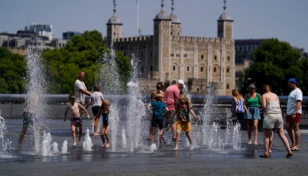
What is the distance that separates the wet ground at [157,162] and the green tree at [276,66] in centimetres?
7482

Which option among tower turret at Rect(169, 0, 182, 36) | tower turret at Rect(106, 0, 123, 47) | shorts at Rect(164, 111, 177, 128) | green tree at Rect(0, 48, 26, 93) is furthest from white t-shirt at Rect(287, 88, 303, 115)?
tower turret at Rect(169, 0, 182, 36)

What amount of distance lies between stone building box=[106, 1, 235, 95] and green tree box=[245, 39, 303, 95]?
30.3 meters

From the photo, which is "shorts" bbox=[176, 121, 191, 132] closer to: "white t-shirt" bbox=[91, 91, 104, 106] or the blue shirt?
the blue shirt

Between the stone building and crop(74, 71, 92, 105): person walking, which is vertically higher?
the stone building

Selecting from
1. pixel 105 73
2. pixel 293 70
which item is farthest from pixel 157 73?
pixel 105 73

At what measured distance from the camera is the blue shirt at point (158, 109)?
53.1 ft

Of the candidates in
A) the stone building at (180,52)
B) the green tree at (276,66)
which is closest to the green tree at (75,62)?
the green tree at (276,66)

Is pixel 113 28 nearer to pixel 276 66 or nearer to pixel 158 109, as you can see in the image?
pixel 276 66

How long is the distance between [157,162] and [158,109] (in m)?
2.82

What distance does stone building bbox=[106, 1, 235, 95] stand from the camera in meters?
130

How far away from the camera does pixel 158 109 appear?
53.2 feet

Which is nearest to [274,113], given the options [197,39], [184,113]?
[184,113]

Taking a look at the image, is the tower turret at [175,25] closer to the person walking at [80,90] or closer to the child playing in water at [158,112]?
the person walking at [80,90]

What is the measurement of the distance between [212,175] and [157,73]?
11615 centimetres
